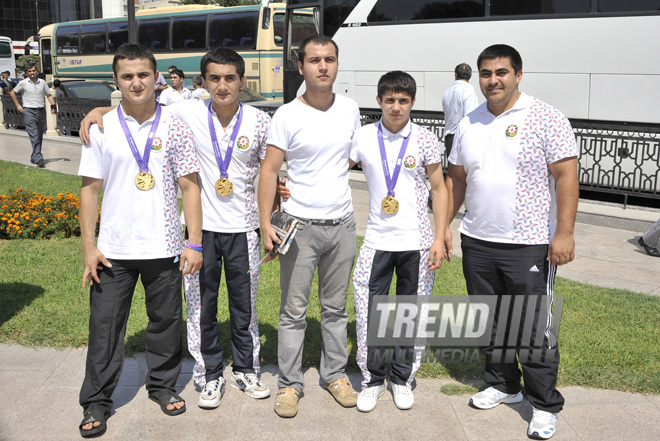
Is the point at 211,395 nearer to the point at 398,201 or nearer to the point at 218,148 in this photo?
the point at 218,148

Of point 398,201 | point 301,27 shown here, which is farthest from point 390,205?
point 301,27

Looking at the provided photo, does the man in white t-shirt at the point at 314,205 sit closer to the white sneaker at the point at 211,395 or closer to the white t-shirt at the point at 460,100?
the white sneaker at the point at 211,395

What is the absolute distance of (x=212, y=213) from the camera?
3.93 meters

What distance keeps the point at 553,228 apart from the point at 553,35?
807 cm

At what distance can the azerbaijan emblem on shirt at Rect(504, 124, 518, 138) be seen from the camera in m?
3.64

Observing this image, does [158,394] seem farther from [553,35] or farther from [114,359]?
[553,35]

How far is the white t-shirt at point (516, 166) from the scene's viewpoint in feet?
11.8

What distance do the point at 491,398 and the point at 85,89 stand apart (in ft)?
65.9

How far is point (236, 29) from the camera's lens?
21875 millimetres

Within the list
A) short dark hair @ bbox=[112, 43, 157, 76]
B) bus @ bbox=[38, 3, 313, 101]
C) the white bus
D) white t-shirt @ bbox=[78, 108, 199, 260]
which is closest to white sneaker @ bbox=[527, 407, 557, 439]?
white t-shirt @ bbox=[78, 108, 199, 260]

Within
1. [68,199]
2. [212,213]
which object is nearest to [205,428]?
[212,213]

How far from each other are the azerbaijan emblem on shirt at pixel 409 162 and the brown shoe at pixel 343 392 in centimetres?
141

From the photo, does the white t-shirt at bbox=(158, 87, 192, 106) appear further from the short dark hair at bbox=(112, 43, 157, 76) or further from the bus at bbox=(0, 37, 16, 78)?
the bus at bbox=(0, 37, 16, 78)

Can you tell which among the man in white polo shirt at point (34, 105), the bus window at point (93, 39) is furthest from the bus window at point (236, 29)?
the man in white polo shirt at point (34, 105)
